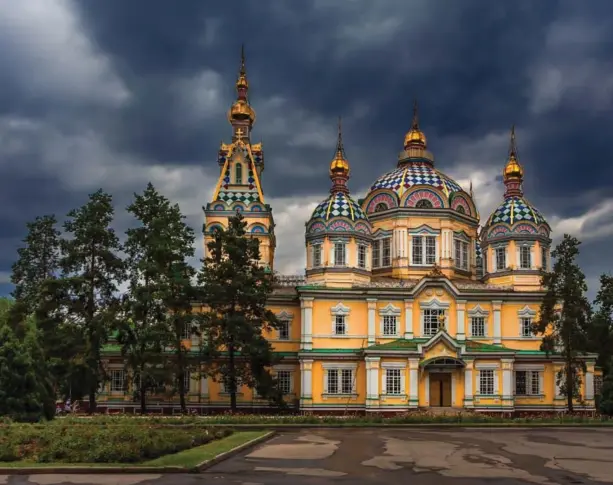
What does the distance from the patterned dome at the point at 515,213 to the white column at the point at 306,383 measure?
1692 cm

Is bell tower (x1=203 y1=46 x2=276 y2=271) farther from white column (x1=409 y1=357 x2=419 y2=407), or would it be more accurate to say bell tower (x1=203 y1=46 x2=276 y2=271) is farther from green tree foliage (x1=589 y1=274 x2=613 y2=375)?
green tree foliage (x1=589 y1=274 x2=613 y2=375)

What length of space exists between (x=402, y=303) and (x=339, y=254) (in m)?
5.25

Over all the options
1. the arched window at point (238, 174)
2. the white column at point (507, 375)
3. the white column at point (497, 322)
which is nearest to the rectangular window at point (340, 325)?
the white column at point (497, 322)

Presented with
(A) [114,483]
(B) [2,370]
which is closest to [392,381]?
(B) [2,370]

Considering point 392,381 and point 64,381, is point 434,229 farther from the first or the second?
point 64,381

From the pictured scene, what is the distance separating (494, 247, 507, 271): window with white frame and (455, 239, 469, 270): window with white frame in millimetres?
2832

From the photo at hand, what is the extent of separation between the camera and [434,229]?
56.2 meters

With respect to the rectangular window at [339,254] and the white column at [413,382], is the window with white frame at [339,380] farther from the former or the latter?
the rectangular window at [339,254]

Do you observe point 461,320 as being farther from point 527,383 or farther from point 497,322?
point 527,383

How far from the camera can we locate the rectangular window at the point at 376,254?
187 feet

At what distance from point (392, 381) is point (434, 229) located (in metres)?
12.6

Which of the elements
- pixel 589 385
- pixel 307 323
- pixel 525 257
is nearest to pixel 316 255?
pixel 307 323

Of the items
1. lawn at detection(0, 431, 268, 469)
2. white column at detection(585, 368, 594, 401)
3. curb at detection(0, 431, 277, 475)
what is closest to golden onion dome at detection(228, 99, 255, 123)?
white column at detection(585, 368, 594, 401)

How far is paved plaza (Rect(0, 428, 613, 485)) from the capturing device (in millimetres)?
17953
